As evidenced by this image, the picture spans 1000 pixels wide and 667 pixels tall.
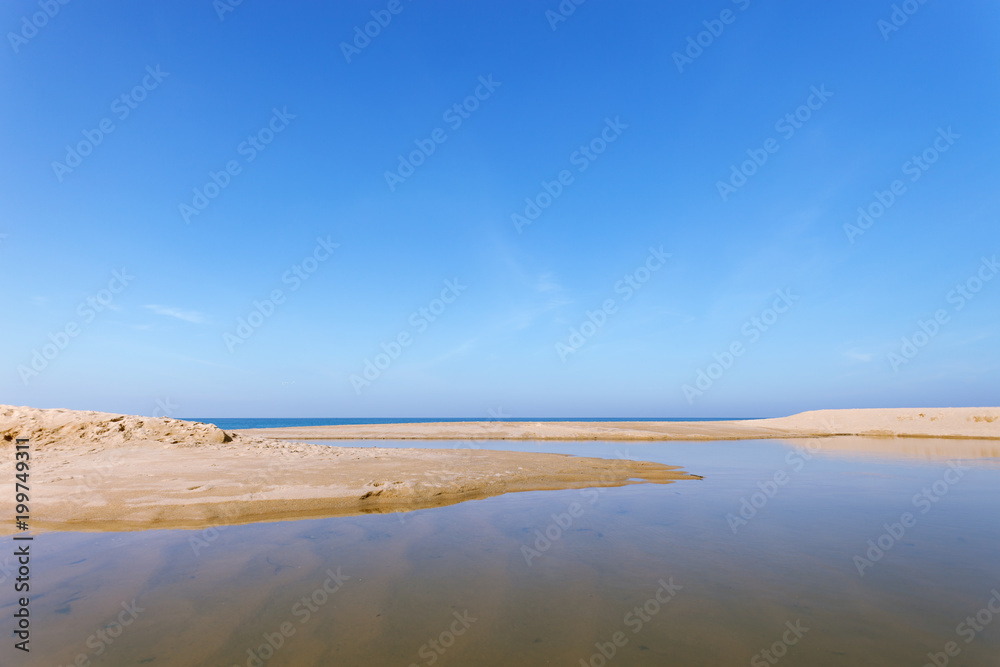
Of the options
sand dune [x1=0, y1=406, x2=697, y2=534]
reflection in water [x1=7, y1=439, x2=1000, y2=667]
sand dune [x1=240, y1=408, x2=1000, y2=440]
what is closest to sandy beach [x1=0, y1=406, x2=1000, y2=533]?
sand dune [x1=0, y1=406, x2=697, y2=534]

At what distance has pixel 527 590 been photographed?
6.36 meters

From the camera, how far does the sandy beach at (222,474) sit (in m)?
10.0

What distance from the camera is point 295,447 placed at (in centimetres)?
2017

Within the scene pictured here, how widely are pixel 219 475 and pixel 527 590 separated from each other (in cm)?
1089

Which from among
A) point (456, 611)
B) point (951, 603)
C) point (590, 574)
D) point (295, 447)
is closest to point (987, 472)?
point (951, 603)

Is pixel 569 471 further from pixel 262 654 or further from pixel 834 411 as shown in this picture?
pixel 834 411

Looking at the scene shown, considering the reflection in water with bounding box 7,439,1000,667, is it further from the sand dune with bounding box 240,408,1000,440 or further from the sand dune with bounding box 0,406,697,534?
the sand dune with bounding box 240,408,1000,440

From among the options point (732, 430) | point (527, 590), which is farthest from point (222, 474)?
point (732, 430)

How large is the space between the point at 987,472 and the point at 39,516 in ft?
98.9

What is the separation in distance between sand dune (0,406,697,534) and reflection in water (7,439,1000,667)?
111 centimetres

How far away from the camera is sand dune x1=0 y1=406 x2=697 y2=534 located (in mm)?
10016

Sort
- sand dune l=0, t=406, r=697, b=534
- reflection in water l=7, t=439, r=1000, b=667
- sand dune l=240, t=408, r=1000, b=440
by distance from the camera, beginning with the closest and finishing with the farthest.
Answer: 1. reflection in water l=7, t=439, r=1000, b=667
2. sand dune l=0, t=406, r=697, b=534
3. sand dune l=240, t=408, r=1000, b=440

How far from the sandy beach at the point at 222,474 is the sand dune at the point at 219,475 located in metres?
0.04

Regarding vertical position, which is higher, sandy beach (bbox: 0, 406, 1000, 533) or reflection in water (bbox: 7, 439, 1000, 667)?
sandy beach (bbox: 0, 406, 1000, 533)
